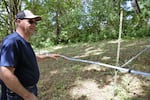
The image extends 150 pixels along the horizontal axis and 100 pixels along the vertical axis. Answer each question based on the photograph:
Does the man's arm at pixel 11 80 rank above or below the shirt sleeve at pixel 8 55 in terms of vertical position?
below

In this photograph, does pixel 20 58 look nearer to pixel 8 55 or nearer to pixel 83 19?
pixel 8 55

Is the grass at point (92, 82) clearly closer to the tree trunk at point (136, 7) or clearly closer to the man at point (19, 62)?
the man at point (19, 62)

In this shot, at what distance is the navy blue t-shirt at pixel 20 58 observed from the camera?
215cm

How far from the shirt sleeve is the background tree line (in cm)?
811

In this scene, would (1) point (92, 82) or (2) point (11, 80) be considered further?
(1) point (92, 82)

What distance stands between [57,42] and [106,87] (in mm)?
7385

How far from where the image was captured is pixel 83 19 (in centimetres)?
1158

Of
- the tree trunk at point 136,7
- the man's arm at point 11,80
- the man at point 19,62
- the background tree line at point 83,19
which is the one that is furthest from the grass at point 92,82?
the tree trunk at point 136,7

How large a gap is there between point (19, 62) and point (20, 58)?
0.04m

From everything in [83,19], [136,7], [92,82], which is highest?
[136,7]

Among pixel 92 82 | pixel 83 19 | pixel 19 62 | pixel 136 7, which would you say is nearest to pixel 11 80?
pixel 19 62

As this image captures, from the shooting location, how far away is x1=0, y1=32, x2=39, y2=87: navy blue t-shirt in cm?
215

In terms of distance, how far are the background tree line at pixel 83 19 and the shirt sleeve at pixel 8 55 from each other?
26.6 ft

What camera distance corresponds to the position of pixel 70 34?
11641 mm
